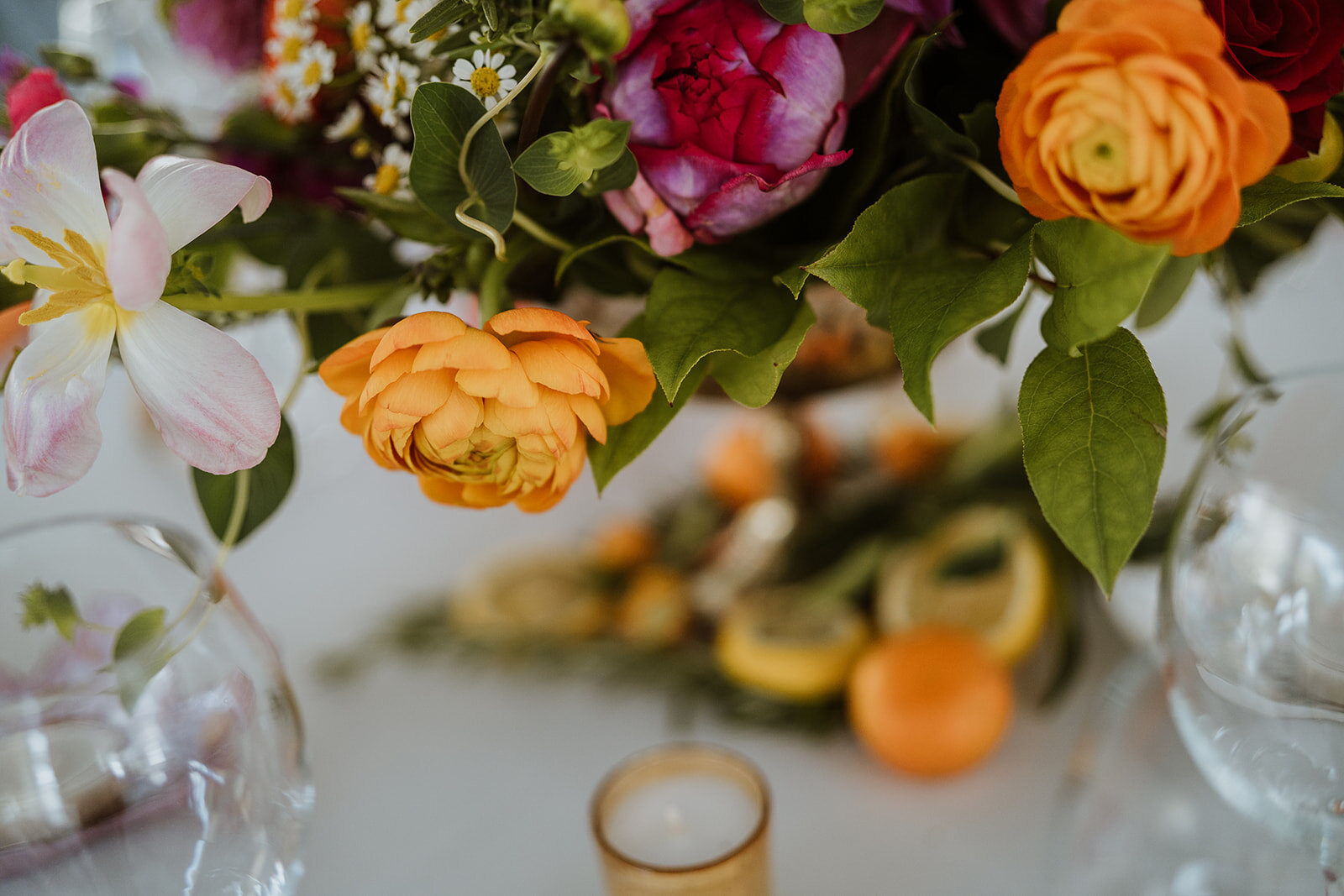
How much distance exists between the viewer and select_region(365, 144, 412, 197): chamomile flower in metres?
0.26

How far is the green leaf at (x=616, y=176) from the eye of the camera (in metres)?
0.22

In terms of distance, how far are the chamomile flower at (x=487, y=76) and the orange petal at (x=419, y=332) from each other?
0.18 ft

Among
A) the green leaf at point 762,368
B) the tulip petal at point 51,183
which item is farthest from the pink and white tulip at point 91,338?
the green leaf at point 762,368

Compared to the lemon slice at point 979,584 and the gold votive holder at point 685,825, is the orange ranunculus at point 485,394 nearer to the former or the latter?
the gold votive holder at point 685,825

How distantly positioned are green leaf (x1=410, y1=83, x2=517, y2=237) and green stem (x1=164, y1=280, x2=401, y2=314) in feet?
0.20

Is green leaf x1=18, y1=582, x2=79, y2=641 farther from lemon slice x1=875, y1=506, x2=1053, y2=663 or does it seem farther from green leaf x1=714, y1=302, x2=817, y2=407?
lemon slice x1=875, y1=506, x2=1053, y2=663

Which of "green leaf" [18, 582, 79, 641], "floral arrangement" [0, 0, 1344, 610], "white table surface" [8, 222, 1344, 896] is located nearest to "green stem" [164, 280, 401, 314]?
"floral arrangement" [0, 0, 1344, 610]

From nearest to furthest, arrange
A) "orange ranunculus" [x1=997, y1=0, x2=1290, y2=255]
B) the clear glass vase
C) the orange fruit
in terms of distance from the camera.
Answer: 1. "orange ranunculus" [x1=997, y1=0, x2=1290, y2=255]
2. the clear glass vase
3. the orange fruit

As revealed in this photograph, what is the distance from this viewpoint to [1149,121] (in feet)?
0.55

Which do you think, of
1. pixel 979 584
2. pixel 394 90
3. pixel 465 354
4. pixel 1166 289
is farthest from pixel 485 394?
pixel 979 584

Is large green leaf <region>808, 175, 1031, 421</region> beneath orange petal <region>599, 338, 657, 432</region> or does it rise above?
above

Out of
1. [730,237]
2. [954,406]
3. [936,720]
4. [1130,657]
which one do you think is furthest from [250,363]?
[954,406]

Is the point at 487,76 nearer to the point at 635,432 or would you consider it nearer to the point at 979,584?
the point at 635,432

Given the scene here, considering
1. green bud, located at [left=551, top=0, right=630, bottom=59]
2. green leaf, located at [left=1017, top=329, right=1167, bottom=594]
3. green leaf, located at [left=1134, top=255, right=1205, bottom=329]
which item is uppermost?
green bud, located at [left=551, top=0, right=630, bottom=59]
